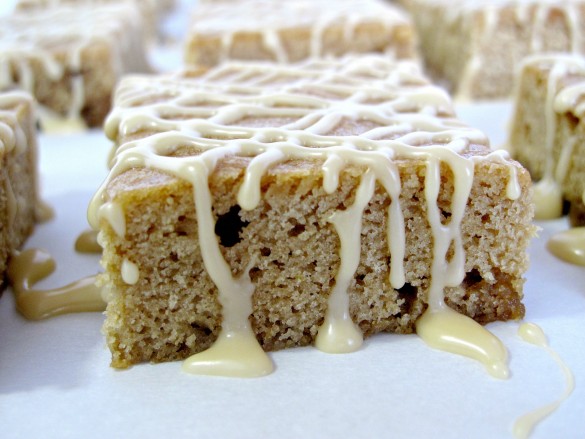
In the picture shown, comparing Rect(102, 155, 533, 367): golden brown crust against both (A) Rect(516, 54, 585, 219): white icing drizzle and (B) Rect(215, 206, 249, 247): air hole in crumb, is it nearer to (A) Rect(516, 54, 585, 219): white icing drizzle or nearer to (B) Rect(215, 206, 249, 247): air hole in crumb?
(B) Rect(215, 206, 249, 247): air hole in crumb

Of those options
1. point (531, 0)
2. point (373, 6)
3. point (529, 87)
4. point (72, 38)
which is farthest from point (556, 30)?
point (72, 38)

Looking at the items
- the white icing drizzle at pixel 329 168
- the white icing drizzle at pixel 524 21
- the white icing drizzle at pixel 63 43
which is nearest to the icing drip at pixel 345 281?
the white icing drizzle at pixel 329 168

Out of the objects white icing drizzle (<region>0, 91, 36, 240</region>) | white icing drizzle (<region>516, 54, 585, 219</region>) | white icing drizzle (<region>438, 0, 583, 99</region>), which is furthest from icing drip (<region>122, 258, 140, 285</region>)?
white icing drizzle (<region>438, 0, 583, 99</region>)

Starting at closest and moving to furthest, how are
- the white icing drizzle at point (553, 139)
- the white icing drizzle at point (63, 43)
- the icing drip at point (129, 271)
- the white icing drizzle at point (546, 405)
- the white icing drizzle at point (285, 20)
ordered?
Answer: the white icing drizzle at point (546, 405) → the icing drip at point (129, 271) → the white icing drizzle at point (553, 139) → the white icing drizzle at point (63, 43) → the white icing drizzle at point (285, 20)

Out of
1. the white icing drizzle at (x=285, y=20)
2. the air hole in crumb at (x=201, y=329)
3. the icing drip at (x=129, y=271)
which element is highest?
the white icing drizzle at (x=285, y=20)

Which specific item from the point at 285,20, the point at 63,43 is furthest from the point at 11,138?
the point at 285,20

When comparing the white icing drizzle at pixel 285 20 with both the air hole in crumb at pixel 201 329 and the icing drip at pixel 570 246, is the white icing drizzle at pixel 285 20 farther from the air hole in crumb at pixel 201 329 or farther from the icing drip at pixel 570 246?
the air hole in crumb at pixel 201 329

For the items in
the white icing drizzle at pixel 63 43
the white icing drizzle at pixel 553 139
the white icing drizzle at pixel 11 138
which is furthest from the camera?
the white icing drizzle at pixel 63 43

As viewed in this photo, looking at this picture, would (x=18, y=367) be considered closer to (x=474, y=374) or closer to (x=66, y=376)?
(x=66, y=376)

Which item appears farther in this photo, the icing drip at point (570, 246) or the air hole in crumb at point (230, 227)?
the icing drip at point (570, 246)
